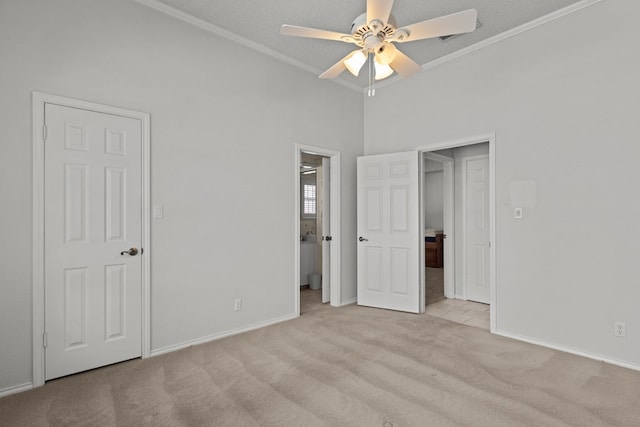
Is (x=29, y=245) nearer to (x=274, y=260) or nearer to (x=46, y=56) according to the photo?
(x=46, y=56)

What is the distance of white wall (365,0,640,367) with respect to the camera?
2682mm

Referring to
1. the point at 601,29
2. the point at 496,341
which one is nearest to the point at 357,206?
the point at 496,341

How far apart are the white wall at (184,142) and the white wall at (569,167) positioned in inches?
81.5

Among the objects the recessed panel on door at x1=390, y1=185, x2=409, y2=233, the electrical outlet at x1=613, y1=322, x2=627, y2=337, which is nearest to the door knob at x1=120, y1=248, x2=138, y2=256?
the recessed panel on door at x1=390, y1=185, x2=409, y2=233

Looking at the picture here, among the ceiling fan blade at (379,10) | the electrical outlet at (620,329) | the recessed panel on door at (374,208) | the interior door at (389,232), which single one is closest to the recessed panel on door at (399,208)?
the interior door at (389,232)

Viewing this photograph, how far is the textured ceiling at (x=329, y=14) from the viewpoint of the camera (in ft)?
9.36

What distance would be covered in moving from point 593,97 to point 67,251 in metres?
4.53

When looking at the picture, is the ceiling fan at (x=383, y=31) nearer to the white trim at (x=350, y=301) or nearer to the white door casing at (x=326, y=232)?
the white door casing at (x=326, y=232)

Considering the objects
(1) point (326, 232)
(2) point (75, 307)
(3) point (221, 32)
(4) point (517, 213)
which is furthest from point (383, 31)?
(2) point (75, 307)

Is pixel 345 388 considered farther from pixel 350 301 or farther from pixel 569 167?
pixel 569 167

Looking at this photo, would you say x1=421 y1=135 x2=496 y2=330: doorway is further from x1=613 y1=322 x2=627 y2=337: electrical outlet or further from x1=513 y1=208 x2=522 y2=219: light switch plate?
x1=613 y1=322 x2=627 y2=337: electrical outlet

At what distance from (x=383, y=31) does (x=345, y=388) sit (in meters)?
2.42

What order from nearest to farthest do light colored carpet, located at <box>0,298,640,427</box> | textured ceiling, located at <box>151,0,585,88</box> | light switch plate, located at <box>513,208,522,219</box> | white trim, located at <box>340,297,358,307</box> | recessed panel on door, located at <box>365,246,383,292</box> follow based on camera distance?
light colored carpet, located at <box>0,298,640,427</box> → textured ceiling, located at <box>151,0,585,88</box> → light switch plate, located at <box>513,208,522,219</box> → recessed panel on door, located at <box>365,246,383,292</box> → white trim, located at <box>340,297,358,307</box>

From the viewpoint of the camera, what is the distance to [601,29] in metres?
2.80
